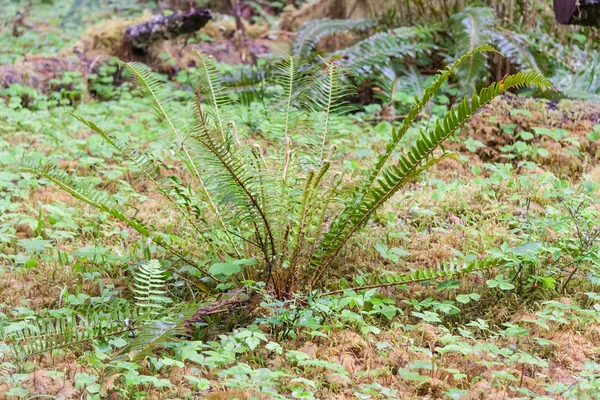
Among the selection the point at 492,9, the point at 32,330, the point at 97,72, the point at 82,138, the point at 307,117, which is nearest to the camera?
the point at 32,330

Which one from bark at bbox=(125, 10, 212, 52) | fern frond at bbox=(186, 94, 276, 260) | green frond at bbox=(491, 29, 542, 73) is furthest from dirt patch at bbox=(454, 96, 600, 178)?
bark at bbox=(125, 10, 212, 52)

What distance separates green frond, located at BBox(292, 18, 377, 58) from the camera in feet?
21.1

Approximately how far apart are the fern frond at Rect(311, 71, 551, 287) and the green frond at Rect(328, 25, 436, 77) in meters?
3.21

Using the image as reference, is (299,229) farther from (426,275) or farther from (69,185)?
(69,185)

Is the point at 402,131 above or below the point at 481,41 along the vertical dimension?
below

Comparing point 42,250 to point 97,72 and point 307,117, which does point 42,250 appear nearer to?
point 307,117

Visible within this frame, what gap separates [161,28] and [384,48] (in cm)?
254

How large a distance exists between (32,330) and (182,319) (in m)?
0.58

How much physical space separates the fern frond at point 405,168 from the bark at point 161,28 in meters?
4.57

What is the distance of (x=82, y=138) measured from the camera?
5.23m

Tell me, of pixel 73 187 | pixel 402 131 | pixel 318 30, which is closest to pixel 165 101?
pixel 73 187

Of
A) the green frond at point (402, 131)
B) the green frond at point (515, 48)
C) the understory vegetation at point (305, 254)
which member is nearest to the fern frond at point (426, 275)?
the understory vegetation at point (305, 254)

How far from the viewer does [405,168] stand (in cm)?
277

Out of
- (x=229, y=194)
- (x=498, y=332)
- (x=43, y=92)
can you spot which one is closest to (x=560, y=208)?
(x=498, y=332)
